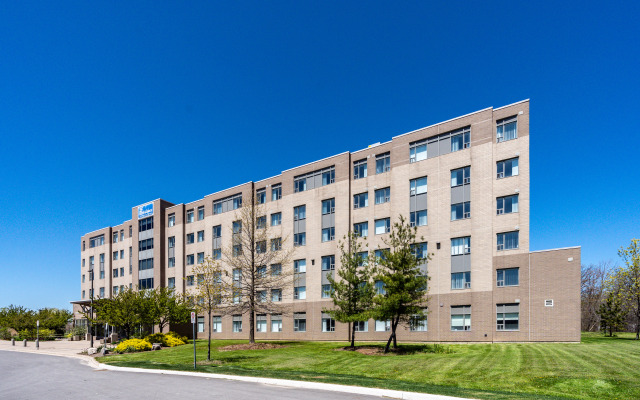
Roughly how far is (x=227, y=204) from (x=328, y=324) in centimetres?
2098

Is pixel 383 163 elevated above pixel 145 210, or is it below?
above

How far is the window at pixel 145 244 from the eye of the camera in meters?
63.3

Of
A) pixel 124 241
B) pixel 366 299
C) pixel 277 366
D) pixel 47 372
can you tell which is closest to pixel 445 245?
pixel 366 299

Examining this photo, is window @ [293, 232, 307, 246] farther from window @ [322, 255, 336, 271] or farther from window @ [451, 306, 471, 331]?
window @ [451, 306, 471, 331]

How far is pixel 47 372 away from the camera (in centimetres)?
2403

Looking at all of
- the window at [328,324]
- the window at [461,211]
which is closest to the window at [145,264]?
the window at [328,324]

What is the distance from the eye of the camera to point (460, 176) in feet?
119

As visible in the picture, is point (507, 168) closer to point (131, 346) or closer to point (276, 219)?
point (276, 219)

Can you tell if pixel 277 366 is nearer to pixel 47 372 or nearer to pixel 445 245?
pixel 47 372

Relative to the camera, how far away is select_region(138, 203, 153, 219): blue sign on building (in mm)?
63650

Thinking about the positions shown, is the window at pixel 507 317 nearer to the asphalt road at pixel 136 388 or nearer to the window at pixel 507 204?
the window at pixel 507 204

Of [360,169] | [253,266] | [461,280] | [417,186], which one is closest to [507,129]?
[417,186]

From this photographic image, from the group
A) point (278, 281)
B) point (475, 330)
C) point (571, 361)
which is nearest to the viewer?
point (571, 361)

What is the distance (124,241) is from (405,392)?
2607 inches
